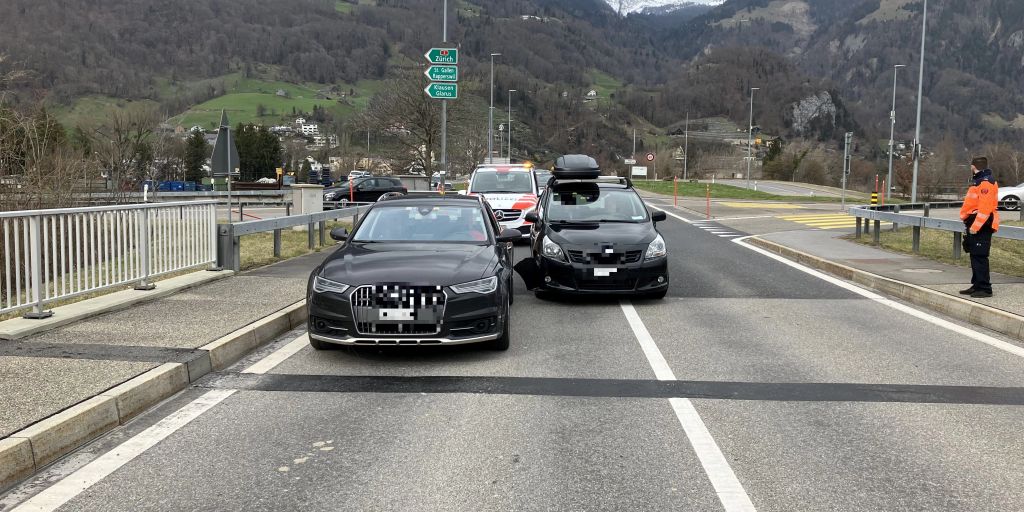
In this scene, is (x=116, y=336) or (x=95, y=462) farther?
(x=116, y=336)

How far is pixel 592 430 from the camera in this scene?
17.1 ft

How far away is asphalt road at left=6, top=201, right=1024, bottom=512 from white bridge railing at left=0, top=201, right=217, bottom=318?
2.41 meters

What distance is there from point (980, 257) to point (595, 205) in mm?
5017

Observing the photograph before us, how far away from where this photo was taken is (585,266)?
1022 centimetres

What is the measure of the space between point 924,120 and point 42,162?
18973 centimetres

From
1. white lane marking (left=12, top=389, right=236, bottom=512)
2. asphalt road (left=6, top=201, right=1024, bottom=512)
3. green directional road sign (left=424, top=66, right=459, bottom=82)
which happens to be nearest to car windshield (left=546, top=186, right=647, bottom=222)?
asphalt road (left=6, top=201, right=1024, bottom=512)

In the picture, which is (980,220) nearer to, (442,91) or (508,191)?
(508,191)

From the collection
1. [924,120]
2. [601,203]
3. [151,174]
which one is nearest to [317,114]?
[151,174]

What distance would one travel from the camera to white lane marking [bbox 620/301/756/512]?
4.04 meters

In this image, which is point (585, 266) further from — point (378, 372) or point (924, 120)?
point (924, 120)

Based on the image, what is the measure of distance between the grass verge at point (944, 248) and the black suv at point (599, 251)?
5855mm

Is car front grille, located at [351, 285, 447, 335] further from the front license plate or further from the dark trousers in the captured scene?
the dark trousers

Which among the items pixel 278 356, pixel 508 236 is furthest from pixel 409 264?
pixel 508 236

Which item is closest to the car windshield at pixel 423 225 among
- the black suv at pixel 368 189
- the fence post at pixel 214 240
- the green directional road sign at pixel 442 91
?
the fence post at pixel 214 240
